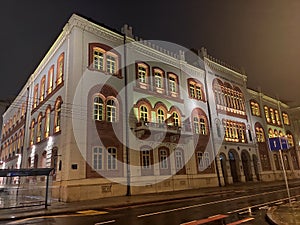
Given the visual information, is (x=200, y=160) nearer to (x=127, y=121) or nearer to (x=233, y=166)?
(x=233, y=166)

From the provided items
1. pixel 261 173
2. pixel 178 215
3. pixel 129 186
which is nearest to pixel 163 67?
pixel 129 186

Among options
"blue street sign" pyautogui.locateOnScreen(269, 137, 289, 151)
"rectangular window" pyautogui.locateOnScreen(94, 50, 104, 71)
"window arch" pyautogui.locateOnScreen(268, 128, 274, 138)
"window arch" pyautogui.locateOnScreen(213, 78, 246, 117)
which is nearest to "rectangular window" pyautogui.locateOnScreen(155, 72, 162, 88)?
"rectangular window" pyautogui.locateOnScreen(94, 50, 104, 71)

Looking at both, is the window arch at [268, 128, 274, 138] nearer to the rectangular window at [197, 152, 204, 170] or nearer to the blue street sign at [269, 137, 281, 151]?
the rectangular window at [197, 152, 204, 170]

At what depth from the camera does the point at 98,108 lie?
777 inches

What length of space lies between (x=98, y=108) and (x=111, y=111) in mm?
1335

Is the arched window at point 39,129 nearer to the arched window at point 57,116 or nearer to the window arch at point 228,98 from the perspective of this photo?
the arched window at point 57,116

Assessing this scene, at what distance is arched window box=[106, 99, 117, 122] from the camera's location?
20.3 metres

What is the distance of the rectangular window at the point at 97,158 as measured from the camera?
18.1 meters

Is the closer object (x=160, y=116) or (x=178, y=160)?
(x=178, y=160)

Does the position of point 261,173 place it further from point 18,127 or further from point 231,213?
point 18,127

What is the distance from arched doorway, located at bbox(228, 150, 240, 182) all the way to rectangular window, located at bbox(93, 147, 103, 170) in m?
19.3

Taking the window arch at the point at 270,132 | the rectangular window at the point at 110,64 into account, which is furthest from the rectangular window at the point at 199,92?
the window arch at the point at 270,132

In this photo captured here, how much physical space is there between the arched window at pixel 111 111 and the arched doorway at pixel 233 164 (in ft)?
59.6

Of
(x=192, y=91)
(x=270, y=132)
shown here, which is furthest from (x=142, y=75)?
(x=270, y=132)
